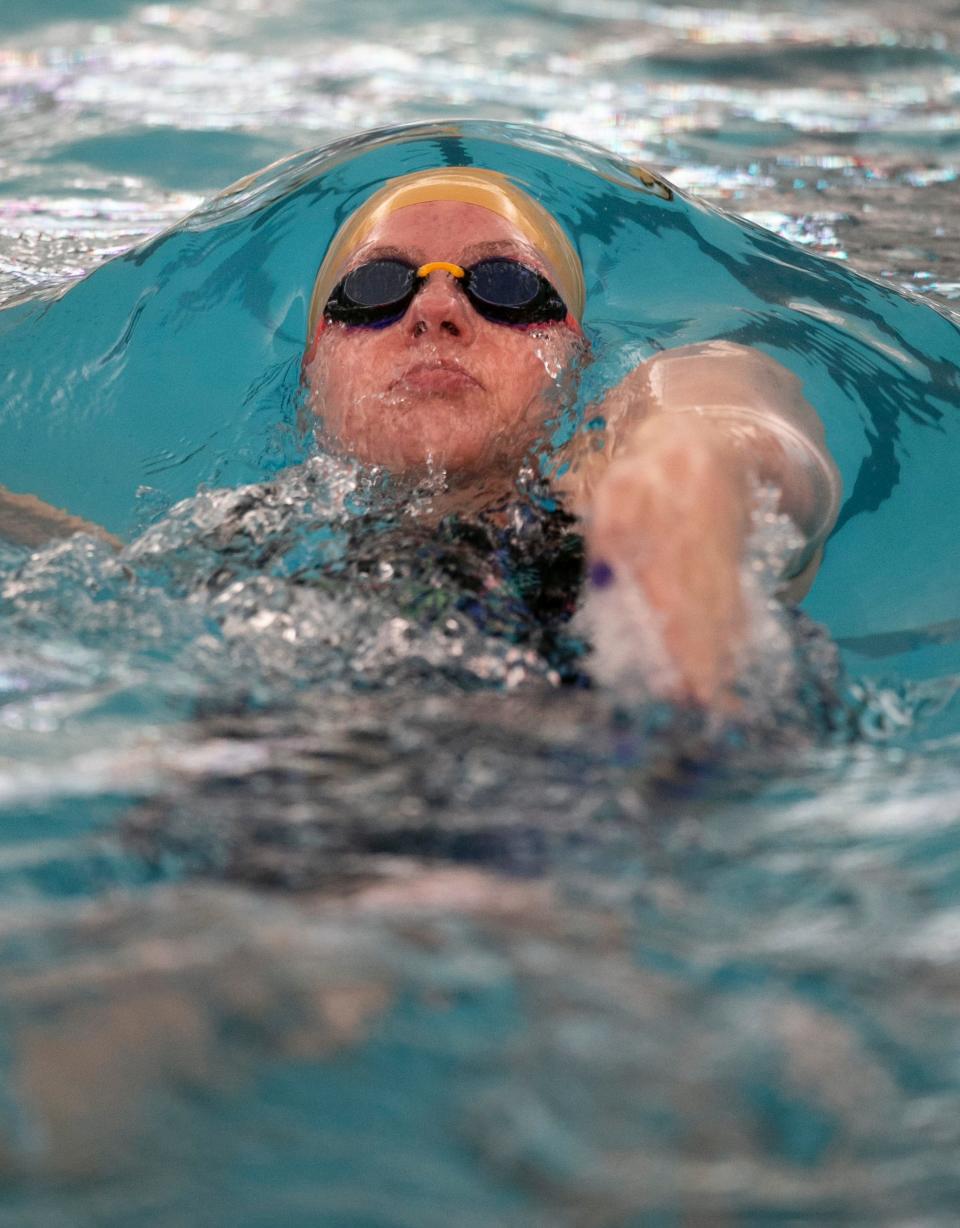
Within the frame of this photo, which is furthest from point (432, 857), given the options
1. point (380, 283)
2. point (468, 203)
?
point (468, 203)

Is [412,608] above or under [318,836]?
above

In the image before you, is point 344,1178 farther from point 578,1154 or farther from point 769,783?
point 769,783

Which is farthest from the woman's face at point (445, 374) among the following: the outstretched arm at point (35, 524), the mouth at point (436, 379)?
the outstretched arm at point (35, 524)

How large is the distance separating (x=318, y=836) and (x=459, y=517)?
1117 mm

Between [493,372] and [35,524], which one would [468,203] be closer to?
[493,372]

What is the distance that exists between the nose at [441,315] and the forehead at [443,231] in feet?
0.49

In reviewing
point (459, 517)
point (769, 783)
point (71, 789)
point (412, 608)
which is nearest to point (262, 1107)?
point (71, 789)

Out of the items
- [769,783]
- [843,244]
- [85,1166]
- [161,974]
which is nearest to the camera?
[85,1166]

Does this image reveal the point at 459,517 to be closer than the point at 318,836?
No

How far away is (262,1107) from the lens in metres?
1.38

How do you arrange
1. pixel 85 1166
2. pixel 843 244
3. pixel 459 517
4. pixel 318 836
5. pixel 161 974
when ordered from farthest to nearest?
pixel 843 244 < pixel 459 517 < pixel 318 836 < pixel 161 974 < pixel 85 1166

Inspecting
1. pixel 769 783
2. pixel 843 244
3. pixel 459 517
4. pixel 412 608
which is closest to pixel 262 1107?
pixel 769 783

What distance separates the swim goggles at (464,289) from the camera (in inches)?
120

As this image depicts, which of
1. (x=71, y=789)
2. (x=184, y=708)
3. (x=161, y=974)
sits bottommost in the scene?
(x=161, y=974)
